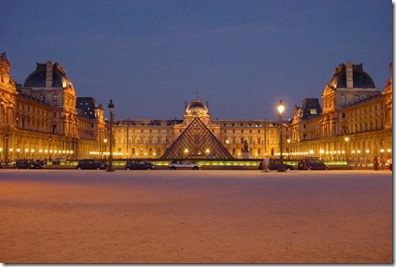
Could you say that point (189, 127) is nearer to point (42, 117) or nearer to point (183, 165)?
point (183, 165)

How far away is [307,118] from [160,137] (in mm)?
46422

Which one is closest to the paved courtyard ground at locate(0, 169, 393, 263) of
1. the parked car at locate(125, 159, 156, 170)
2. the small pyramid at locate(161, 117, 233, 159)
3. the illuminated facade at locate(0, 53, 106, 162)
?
the parked car at locate(125, 159, 156, 170)

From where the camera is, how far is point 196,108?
14425 centimetres

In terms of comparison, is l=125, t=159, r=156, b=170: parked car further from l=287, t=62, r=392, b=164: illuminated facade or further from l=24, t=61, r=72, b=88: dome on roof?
l=24, t=61, r=72, b=88: dome on roof

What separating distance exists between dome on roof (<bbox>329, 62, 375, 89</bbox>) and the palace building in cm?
18

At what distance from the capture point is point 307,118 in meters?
123

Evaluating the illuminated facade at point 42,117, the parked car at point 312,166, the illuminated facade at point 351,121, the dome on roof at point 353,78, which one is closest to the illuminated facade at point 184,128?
the illuminated facade at point 42,117

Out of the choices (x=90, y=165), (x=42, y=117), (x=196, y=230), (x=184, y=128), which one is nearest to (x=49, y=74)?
(x=42, y=117)

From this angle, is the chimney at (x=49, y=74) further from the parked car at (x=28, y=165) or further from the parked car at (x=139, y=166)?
the parked car at (x=139, y=166)

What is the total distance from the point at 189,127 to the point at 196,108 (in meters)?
82.1

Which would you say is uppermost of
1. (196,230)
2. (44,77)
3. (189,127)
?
(44,77)

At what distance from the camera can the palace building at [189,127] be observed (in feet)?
222

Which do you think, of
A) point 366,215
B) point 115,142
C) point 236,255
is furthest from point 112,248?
point 115,142

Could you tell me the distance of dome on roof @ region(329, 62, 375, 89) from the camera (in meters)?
96.1
